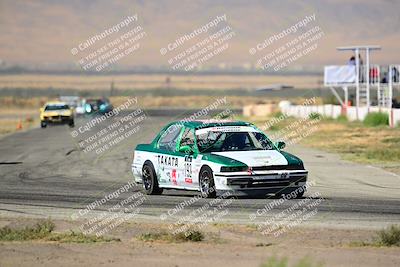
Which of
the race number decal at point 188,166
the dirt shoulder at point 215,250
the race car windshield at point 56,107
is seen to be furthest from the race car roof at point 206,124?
the race car windshield at point 56,107

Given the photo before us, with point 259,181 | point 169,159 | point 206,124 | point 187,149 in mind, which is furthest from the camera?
point 169,159

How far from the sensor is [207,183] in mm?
17719

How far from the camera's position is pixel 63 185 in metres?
21.9

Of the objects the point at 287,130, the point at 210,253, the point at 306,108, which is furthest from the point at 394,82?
the point at 210,253

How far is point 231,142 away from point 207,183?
103cm

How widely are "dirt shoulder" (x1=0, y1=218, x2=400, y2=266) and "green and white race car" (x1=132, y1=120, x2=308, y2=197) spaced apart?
3.56m

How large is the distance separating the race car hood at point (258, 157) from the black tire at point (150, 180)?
1.79 m

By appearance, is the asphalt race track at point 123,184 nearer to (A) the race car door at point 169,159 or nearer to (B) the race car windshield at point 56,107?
(A) the race car door at point 169,159

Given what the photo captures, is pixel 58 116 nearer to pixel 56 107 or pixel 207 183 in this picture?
pixel 56 107

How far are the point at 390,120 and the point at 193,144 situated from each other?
29309mm

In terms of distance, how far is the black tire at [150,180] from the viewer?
19.3 metres

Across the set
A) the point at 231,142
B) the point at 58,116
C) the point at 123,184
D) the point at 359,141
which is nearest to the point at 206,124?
the point at 231,142

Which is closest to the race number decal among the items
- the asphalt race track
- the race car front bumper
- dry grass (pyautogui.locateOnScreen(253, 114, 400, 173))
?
the asphalt race track

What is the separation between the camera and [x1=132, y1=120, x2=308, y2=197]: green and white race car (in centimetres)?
1731
